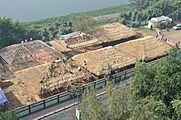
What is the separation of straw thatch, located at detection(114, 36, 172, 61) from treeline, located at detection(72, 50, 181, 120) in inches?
338

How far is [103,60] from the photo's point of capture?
26.7 m

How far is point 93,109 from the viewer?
1316 centimetres

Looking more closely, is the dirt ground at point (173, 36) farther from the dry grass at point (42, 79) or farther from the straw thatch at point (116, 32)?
the dry grass at point (42, 79)

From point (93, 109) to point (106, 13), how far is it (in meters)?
39.1

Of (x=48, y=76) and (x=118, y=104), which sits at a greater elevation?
(x=118, y=104)

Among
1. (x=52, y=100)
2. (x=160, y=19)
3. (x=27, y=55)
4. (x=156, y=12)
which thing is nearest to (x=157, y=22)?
(x=160, y=19)

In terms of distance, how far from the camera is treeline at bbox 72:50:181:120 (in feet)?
43.7

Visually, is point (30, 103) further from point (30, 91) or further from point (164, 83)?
point (164, 83)

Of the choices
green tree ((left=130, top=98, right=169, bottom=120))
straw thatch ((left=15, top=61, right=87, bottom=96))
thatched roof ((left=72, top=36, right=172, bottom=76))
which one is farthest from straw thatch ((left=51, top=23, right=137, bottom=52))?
green tree ((left=130, top=98, right=169, bottom=120))

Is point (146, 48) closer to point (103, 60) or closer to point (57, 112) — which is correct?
point (103, 60)

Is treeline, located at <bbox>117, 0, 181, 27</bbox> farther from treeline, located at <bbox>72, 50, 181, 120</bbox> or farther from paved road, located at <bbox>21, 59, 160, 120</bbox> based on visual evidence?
treeline, located at <bbox>72, 50, 181, 120</bbox>

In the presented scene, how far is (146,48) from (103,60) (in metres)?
4.54

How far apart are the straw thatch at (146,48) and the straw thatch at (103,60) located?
1108mm

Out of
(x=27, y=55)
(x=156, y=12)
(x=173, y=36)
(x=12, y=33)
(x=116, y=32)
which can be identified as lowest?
(x=173, y=36)
